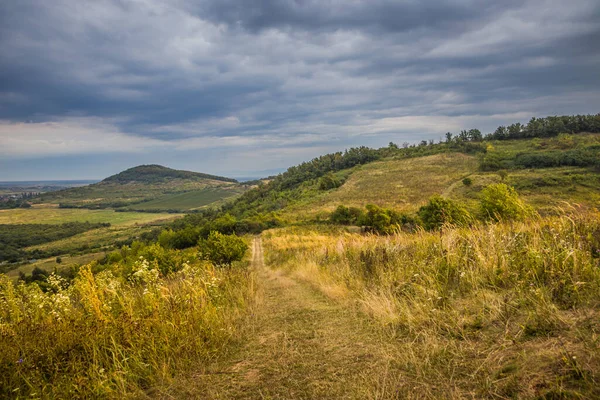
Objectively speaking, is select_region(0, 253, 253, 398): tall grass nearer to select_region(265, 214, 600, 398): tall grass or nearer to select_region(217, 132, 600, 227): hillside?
select_region(265, 214, 600, 398): tall grass

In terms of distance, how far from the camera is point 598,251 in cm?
451

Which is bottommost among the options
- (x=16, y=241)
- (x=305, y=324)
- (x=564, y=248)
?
(x=16, y=241)

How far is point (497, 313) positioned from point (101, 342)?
510 centimetres

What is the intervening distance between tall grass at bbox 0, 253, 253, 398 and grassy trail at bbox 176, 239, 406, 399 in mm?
523

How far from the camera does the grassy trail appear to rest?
3.02 m

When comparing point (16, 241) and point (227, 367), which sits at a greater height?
point (227, 367)

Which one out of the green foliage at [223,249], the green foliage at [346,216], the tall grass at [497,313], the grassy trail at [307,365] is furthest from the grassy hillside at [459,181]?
the grassy trail at [307,365]

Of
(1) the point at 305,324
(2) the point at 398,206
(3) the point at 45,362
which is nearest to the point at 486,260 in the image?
(1) the point at 305,324

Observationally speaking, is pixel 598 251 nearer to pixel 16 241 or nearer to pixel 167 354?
pixel 167 354

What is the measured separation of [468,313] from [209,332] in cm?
373

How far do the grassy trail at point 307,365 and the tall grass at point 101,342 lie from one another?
52cm

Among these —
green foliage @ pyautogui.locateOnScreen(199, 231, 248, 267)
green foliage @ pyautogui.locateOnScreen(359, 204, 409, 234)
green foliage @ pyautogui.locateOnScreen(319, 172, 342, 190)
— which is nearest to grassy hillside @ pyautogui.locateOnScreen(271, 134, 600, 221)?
green foliage @ pyautogui.locateOnScreen(319, 172, 342, 190)

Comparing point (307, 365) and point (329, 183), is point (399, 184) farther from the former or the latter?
point (307, 365)

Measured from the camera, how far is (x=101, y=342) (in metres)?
3.97
